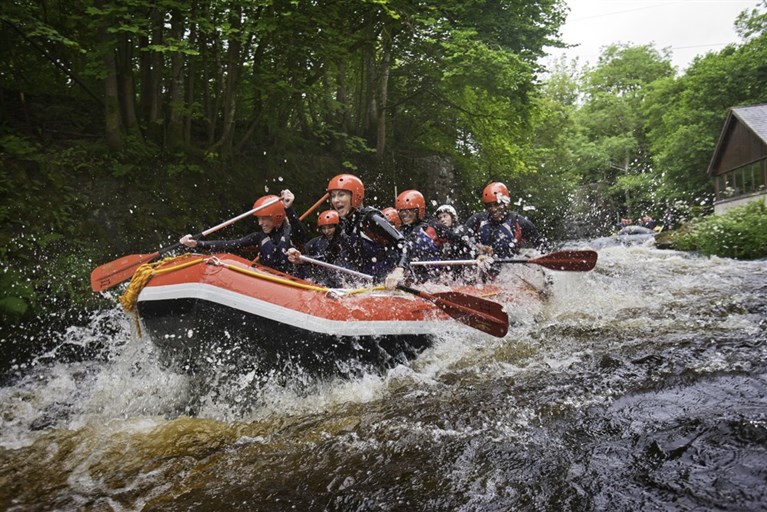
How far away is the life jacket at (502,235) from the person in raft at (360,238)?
249cm

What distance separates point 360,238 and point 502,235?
2811 millimetres

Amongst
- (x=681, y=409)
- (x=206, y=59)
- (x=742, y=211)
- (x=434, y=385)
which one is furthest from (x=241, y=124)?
(x=742, y=211)

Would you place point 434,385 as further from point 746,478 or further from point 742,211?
point 742,211

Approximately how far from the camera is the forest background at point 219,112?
7621mm

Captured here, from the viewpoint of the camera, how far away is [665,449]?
2.88 metres

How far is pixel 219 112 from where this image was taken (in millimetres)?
11445

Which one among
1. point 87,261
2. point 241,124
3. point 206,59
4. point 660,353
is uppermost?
point 206,59

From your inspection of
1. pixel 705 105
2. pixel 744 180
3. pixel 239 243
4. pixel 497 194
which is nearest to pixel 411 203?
pixel 497 194

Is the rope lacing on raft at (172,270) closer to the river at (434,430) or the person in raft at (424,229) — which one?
the river at (434,430)

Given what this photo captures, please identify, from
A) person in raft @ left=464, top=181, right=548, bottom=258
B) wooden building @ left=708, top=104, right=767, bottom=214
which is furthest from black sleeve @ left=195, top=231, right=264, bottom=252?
wooden building @ left=708, top=104, right=767, bottom=214

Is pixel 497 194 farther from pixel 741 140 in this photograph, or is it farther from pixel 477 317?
pixel 741 140

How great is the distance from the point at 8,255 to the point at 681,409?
7874mm

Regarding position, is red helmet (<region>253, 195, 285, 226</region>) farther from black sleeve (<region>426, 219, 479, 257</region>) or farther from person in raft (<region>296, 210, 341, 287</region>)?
black sleeve (<region>426, 219, 479, 257</region>)

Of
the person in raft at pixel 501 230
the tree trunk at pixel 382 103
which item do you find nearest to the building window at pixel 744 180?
the tree trunk at pixel 382 103
